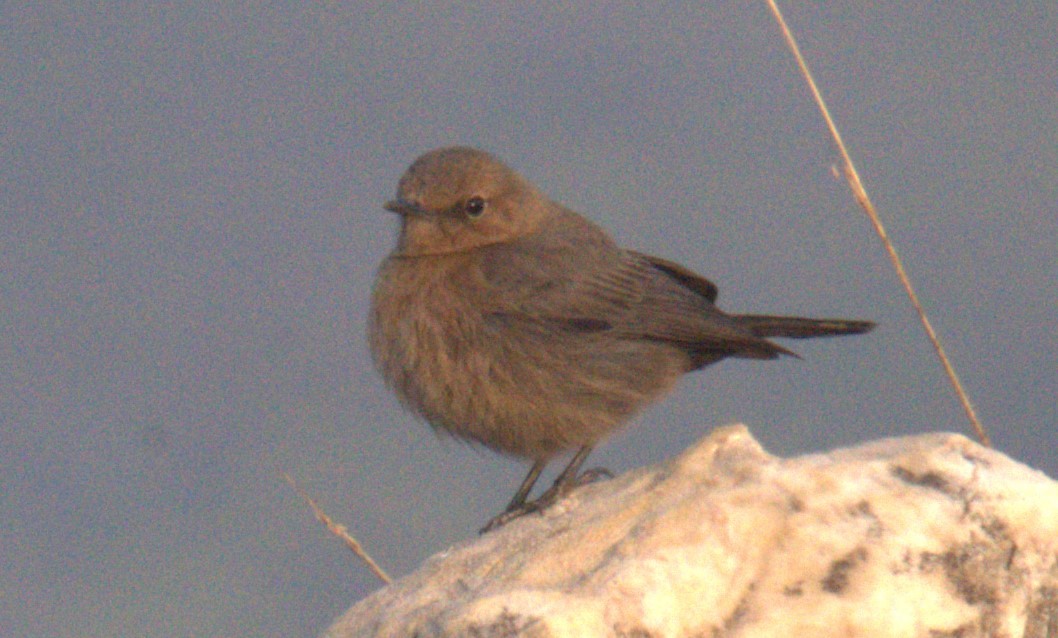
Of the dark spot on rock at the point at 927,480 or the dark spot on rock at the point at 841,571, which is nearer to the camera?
the dark spot on rock at the point at 841,571

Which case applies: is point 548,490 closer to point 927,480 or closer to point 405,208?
point 405,208

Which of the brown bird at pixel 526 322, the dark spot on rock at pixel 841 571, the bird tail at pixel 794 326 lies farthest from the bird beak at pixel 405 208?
the dark spot on rock at pixel 841 571

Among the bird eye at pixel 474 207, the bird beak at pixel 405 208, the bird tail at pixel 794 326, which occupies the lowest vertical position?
the bird tail at pixel 794 326

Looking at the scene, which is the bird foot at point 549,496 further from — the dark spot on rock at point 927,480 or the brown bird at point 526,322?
the dark spot on rock at point 927,480

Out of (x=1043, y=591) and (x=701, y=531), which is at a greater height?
(x=701, y=531)

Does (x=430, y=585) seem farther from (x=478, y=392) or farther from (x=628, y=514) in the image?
(x=478, y=392)

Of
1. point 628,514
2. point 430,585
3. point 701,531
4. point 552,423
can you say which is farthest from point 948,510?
point 552,423

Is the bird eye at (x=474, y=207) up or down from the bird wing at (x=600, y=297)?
up

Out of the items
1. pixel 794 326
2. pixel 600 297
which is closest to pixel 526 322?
pixel 600 297
